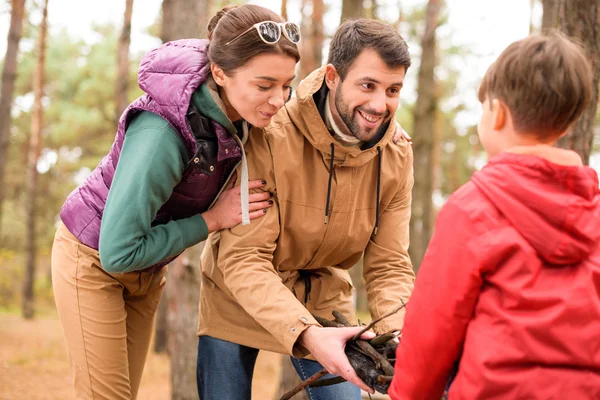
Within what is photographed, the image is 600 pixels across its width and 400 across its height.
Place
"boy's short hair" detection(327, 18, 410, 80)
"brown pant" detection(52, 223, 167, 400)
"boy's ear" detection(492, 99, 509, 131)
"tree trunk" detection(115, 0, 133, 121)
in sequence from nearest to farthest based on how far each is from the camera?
"boy's ear" detection(492, 99, 509, 131)
"boy's short hair" detection(327, 18, 410, 80)
"brown pant" detection(52, 223, 167, 400)
"tree trunk" detection(115, 0, 133, 121)

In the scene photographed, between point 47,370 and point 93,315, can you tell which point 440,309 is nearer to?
point 93,315

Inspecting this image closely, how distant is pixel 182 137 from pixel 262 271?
62 centimetres

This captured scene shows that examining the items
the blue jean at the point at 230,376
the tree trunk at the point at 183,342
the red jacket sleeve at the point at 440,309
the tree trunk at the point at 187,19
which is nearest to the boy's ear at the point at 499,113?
the red jacket sleeve at the point at 440,309

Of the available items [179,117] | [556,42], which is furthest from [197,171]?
[556,42]

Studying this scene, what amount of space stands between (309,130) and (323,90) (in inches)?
8.2

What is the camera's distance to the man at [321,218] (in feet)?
9.12

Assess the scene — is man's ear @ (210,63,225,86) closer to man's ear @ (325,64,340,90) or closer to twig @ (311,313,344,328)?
man's ear @ (325,64,340,90)

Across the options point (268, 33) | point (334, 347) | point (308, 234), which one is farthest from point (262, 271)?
point (268, 33)

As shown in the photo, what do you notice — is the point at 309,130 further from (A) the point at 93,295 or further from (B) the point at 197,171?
(A) the point at 93,295

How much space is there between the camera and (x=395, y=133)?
3051mm

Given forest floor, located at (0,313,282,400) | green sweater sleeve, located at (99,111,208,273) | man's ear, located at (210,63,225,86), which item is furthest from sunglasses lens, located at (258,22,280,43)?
forest floor, located at (0,313,282,400)

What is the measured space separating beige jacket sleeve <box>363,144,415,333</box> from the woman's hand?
58cm

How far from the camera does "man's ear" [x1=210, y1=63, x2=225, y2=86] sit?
2.74 m

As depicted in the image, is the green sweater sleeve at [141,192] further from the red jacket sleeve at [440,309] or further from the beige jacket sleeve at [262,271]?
the red jacket sleeve at [440,309]
